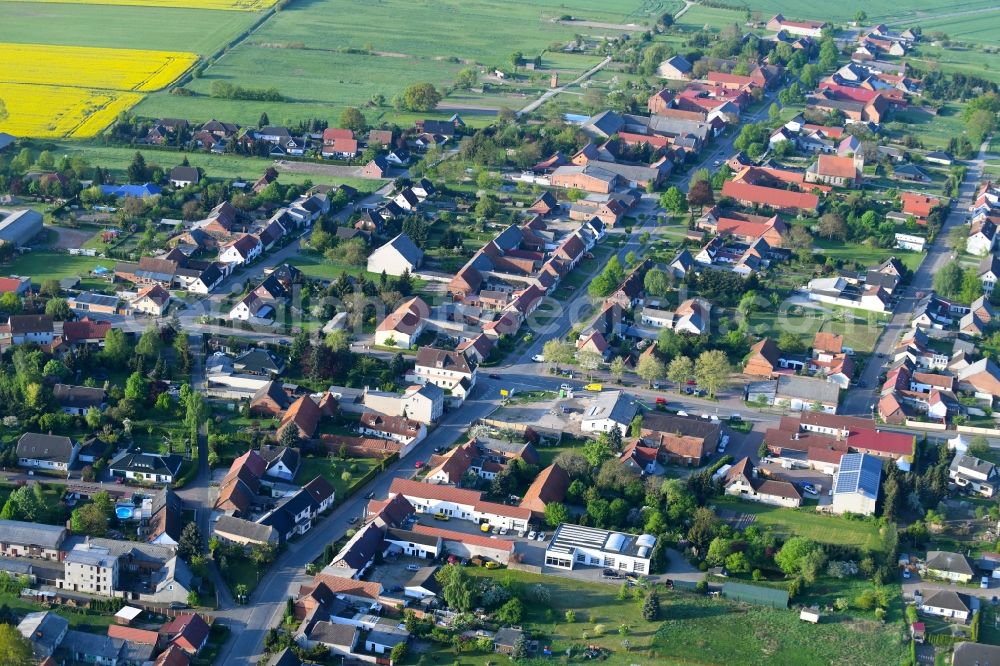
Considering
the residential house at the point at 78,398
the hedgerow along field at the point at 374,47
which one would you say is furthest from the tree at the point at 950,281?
the hedgerow along field at the point at 374,47

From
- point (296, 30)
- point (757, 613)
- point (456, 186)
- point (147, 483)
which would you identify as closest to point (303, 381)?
point (147, 483)

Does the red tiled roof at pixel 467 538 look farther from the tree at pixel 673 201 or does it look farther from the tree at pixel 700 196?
the tree at pixel 700 196

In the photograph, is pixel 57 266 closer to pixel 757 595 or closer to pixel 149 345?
pixel 149 345

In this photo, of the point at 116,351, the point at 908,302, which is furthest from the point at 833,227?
the point at 116,351

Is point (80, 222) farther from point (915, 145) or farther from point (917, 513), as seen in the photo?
point (915, 145)

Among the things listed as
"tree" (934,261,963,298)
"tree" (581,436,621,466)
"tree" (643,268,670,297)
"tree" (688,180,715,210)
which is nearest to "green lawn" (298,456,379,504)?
"tree" (581,436,621,466)

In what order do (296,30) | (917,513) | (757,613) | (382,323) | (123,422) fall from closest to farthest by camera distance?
1. (757,613)
2. (917,513)
3. (123,422)
4. (382,323)
5. (296,30)
